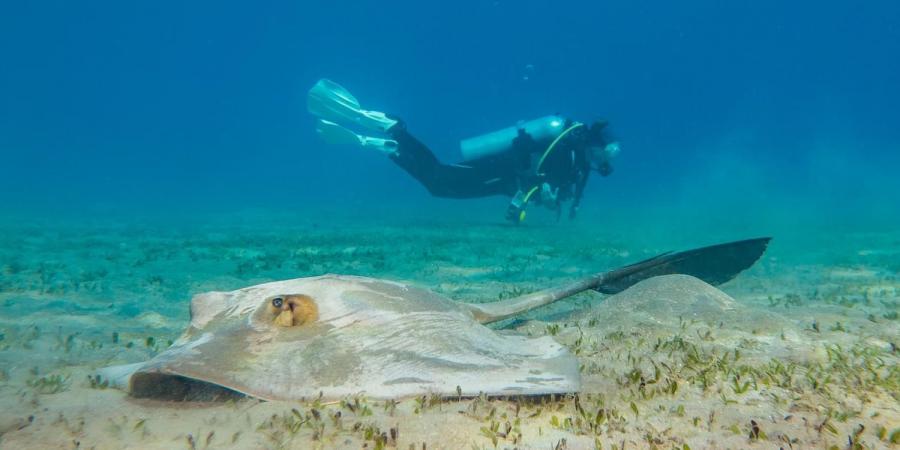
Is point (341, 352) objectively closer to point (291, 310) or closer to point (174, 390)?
point (291, 310)

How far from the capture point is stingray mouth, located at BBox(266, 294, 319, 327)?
8.59ft

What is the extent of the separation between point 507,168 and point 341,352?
41.9ft

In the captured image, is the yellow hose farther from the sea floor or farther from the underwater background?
the sea floor

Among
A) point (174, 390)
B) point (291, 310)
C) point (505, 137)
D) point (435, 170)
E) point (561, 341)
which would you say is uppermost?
point (505, 137)

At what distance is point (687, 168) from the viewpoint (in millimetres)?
71688

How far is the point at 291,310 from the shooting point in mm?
2648

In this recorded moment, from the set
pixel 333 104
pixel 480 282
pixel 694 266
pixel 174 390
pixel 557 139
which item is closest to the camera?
pixel 174 390

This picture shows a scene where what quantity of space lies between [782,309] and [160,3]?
134019 millimetres

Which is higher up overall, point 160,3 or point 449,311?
point 160,3

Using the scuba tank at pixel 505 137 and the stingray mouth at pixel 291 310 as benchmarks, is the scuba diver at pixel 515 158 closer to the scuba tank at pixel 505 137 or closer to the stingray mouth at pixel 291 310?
the scuba tank at pixel 505 137

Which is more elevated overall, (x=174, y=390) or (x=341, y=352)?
(x=341, y=352)

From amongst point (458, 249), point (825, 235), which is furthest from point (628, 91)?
point (458, 249)

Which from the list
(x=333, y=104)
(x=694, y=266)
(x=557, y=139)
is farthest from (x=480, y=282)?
(x=333, y=104)

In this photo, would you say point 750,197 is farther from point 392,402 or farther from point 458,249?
point 392,402
